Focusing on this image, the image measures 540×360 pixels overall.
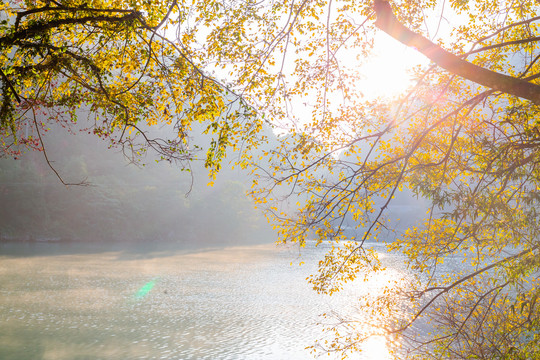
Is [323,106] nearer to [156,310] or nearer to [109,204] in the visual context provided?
[156,310]

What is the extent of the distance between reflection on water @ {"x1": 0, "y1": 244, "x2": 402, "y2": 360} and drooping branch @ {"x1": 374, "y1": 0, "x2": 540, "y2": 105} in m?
8.98

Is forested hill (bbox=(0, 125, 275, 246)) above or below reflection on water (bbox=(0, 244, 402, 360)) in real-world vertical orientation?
above

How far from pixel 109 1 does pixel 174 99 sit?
1.65 m

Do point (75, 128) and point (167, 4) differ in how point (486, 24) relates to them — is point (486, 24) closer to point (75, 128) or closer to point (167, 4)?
point (167, 4)

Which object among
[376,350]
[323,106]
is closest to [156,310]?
[376,350]

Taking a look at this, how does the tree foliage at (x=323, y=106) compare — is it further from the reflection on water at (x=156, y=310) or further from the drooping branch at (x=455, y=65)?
the reflection on water at (x=156, y=310)

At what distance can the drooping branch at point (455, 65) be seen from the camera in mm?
3488

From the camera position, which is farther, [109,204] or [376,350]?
[109,204]

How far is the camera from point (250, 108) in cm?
432

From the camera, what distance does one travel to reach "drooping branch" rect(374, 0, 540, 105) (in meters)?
3.49

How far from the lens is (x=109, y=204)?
1426 inches

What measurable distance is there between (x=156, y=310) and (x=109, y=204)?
23494mm

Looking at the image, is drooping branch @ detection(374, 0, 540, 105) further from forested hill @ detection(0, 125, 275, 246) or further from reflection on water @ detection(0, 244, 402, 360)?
forested hill @ detection(0, 125, 275, 246)

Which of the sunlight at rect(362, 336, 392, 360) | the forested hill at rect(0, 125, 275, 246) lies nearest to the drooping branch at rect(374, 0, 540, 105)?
the sunlight at rect(362, 336, 392, 360)
